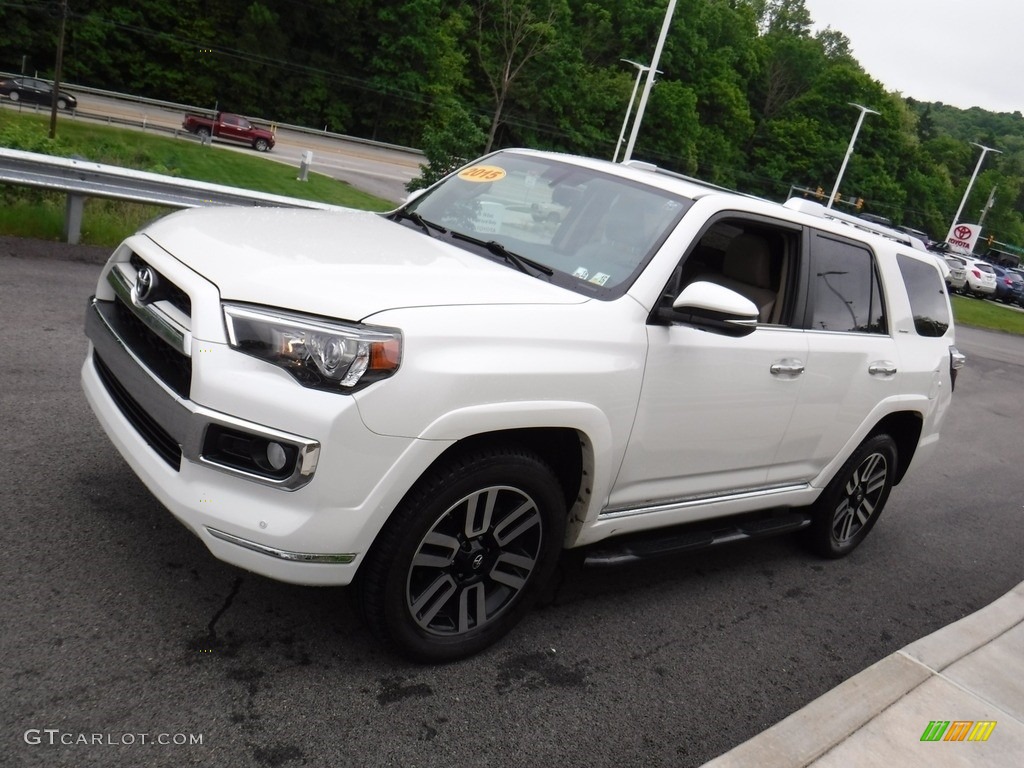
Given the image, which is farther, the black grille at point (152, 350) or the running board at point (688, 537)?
the running board at point (688, 537)

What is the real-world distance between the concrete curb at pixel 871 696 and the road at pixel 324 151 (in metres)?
28.8

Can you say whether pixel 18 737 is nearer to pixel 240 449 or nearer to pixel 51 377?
pixel 240 449

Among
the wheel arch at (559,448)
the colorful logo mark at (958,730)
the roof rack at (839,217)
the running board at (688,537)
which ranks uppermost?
the roof rack at (839,217)

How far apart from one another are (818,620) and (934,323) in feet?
6.69

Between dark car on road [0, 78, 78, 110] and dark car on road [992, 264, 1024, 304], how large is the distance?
146 ft

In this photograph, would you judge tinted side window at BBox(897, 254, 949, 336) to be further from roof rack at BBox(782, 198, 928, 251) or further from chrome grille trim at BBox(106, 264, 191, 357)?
chrome grille trim at BBox(106, 264, 191, 357)

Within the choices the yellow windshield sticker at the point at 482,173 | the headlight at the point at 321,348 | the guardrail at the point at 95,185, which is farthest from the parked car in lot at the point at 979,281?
the headlight at the point at 321,348

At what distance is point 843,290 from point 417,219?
2233 millimetres

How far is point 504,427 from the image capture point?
→ 321 centimetres

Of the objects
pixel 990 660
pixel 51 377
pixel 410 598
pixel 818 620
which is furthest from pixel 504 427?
pixel 51 377

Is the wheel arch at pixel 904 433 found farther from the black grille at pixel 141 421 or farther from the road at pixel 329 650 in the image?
the black grille at pixel 141 421

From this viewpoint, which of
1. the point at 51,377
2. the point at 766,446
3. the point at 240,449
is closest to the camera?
the point at 240,449

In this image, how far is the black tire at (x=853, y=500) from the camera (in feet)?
17.5

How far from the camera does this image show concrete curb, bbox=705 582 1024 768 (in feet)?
11.0
